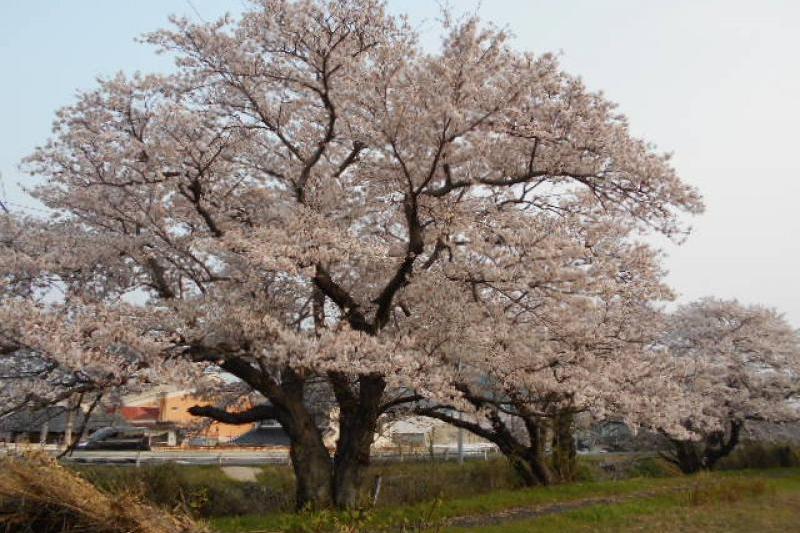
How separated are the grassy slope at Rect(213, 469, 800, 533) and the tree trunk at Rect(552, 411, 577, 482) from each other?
6.26 feet

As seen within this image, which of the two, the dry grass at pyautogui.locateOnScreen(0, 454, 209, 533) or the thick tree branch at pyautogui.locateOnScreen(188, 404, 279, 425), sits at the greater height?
the thick tree branch at pyautogui.locateOnScreen(188, 404, 279, 425)

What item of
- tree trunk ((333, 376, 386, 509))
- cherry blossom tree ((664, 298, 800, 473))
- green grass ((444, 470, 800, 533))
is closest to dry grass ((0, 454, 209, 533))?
green grass ((444, 470, 800, 533))

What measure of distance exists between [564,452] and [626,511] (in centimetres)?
676

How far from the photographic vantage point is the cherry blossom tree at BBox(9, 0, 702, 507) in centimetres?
986

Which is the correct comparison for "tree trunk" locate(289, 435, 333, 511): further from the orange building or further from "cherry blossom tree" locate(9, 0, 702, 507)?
the orange building

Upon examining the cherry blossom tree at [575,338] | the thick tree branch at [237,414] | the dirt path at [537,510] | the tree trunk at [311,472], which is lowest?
the dirt path at [537,510]

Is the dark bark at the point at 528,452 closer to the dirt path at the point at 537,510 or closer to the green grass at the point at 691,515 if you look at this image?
the dirt path at the point at 537,510

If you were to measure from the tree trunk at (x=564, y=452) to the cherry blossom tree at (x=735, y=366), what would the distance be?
713 centimetres

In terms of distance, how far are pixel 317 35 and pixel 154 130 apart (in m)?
3.15

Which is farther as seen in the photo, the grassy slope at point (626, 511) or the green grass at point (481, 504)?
the grassy slope at point (626, 511)

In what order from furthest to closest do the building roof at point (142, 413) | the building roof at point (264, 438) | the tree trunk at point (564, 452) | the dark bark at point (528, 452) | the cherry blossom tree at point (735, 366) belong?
the building roof at point (142, 413) < the building roof at point (264, 438) < the cherry blossom tree at point (735, 366) < the tree trunk at point (564, 452) < the dark bark at point (528, 452)

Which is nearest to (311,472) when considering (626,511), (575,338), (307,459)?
(307,459)

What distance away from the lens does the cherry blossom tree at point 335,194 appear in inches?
388

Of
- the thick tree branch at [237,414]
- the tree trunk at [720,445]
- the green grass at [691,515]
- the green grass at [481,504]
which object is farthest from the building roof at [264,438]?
the green grass at [691,515]
